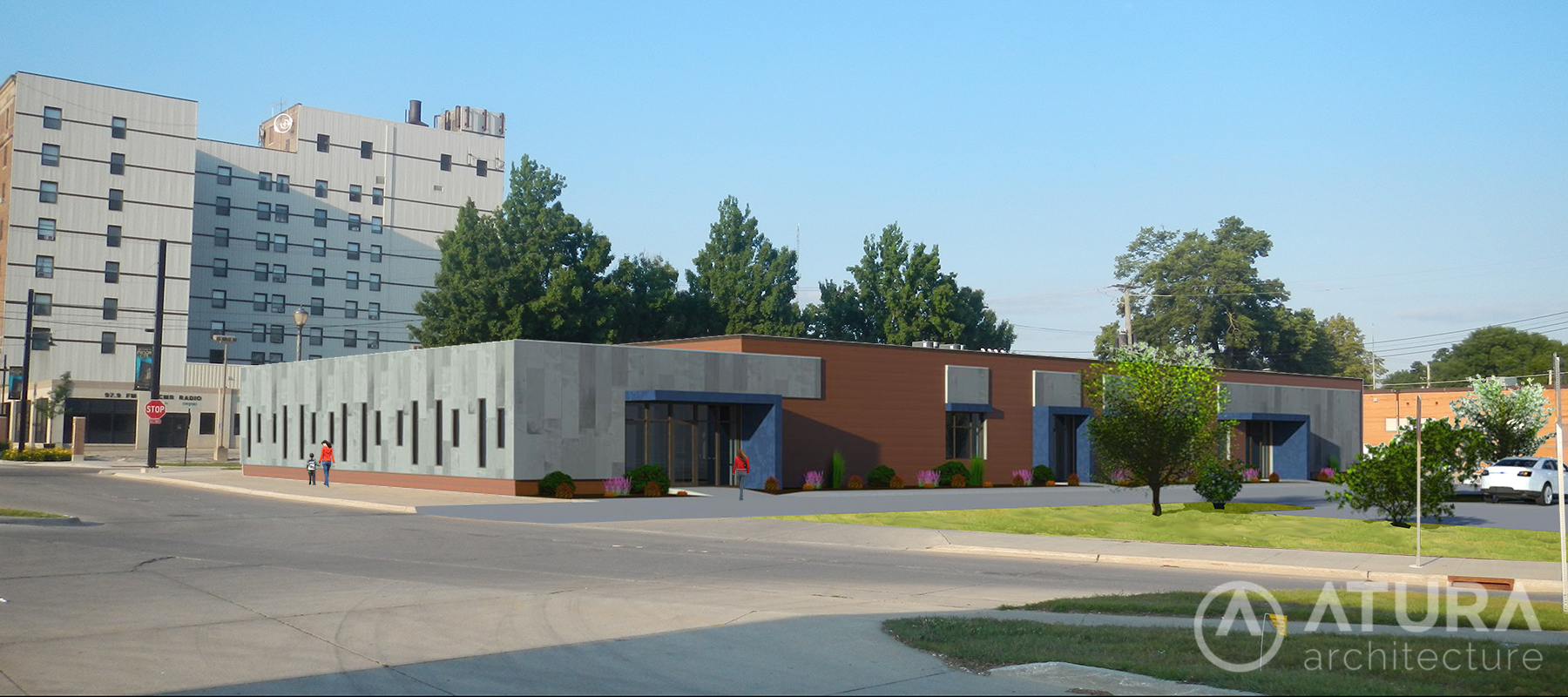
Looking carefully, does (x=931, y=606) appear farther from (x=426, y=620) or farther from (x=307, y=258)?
(x=307, y=258)

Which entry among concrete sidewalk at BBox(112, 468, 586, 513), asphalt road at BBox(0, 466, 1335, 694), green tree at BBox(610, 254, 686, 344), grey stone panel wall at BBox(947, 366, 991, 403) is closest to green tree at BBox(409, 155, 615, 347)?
green tree at BBox(610, 254, 686, 344)

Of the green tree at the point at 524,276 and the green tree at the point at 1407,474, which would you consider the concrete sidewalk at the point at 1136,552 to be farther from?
the green tree at the point at 524,276

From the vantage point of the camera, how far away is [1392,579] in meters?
18.2

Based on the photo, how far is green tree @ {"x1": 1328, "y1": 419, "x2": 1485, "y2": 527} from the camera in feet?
89.4

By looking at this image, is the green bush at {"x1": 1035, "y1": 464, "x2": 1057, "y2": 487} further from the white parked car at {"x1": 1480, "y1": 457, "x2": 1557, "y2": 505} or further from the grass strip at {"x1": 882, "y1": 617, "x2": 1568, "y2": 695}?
the grass strip at {"x1": 882, "y1": 617, "x2": 1568, "y2": 695}

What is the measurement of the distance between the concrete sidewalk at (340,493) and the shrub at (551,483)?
0.42m

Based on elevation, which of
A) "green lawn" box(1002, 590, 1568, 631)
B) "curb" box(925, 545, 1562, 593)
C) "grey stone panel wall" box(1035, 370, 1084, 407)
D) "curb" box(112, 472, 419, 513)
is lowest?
"curb" box(112, 472, 419, 513)

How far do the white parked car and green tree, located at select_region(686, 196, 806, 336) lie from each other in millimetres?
46935

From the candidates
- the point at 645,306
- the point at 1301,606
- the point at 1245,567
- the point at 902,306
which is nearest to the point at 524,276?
the point at 645,306

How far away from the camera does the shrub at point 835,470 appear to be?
146ft

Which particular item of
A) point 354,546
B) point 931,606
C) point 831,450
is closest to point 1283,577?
point 931,606

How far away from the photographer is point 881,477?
45906 millimetres

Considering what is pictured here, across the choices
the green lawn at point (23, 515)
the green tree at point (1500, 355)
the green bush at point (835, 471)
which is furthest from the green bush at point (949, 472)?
the green tree at point (1500, 355)

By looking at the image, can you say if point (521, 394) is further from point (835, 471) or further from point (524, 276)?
point (524, 276)
